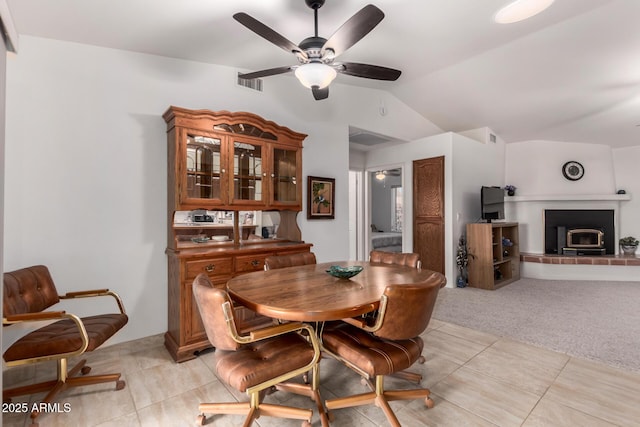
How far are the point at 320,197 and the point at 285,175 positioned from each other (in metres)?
0.80

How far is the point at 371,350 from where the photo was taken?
168 centimetres

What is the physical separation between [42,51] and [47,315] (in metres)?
2.10

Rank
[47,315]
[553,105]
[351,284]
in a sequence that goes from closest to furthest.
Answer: [47,315]
[351,284]
[553,105]

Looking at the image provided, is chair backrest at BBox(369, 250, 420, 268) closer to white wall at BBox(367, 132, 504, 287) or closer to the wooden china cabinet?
the wooden china cabinet

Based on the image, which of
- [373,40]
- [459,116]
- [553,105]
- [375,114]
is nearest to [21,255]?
[373,40]

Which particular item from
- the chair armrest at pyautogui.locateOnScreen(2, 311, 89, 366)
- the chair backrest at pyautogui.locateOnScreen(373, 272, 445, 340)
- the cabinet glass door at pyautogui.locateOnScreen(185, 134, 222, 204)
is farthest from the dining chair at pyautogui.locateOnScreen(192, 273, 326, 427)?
the cabinet glass door at pyautogui.locateOnScreen(185, 134, 222, 204)

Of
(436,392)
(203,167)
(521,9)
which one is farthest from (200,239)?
(521,9)

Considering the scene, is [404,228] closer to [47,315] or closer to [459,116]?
[459,116]

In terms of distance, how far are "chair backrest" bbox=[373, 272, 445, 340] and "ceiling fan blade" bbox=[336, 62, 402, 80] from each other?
1.61m

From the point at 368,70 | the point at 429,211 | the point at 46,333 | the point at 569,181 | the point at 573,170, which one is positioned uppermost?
the point at 368,70

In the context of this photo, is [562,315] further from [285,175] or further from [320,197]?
[285,175]

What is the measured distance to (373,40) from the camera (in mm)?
3146

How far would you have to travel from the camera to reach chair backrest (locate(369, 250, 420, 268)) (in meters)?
2.69

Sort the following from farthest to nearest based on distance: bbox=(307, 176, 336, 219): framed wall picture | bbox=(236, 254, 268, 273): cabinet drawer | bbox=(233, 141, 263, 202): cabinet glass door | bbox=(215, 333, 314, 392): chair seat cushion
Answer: bbox=(307, 176, 336, 219): framed wall picture
bbox=(233, 141, 263, 202): cabinet glass door
bbox=(236, 254, 268, 273): cabinet drawer
bbox=(215, 333, 314, 392): chair seat cushion
